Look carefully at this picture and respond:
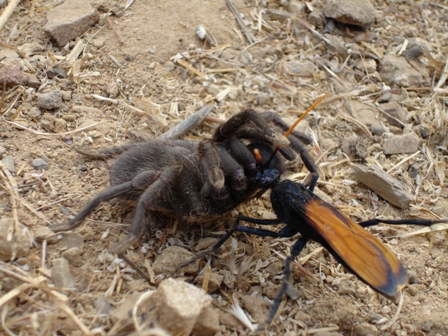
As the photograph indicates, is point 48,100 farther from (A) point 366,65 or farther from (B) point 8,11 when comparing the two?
(A) point 366,65

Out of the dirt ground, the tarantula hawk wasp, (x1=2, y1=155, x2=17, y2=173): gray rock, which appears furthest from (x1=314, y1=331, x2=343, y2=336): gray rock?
(x1=2, y1=155, x2=17, y2=173): gray rock

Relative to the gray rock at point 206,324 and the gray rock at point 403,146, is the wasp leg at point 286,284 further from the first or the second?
the gray rock at point 403,146

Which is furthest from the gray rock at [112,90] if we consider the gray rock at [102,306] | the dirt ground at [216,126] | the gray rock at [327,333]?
the gray rock at [327,333]

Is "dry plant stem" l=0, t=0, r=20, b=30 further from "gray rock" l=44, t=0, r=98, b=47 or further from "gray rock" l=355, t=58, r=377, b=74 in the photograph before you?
"gray rock" l=355, t=58, r=377, b=74

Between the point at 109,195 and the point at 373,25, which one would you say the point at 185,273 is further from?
the point at 373,25

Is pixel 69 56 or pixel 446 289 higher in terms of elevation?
pixel 69 56

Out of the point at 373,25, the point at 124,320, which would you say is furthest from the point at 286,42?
the point at 124,320
